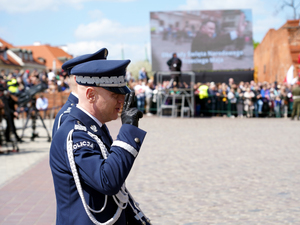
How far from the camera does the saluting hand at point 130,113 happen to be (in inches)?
86.4

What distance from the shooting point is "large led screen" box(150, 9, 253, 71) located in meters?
27.1

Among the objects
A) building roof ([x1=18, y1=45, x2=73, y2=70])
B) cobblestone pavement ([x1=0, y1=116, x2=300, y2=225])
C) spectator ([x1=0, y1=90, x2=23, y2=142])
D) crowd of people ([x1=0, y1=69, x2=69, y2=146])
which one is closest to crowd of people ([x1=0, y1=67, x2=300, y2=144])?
crowd of people ([x1=0, y1=69, x2=69, y2=146])

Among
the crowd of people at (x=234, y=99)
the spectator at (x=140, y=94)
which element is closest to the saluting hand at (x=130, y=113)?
the crowd of people at (x=234, y=99)

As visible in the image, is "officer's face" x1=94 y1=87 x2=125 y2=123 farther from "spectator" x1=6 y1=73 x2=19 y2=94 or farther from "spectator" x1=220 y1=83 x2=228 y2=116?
"spectator" x1=220 y1=83 x2=228 y2=116

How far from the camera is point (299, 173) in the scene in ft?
25.6

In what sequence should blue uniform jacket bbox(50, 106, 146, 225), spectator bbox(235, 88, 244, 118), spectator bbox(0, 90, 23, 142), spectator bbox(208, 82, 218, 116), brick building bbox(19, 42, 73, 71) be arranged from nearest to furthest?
blue uniform jacket bbox(50, 106, 146, 225), spectator bbox(0, 90, 23, 142), spectator bbox(235, 88, 244, 118), spectator bbox(208, 82, 218, 116), brick building bbox(19, 42, 73, 71)

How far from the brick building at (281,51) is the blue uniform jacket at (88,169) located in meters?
23.5

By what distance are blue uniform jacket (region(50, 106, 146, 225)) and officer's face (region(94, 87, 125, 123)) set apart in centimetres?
6

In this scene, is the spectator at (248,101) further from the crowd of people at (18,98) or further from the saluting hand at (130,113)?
the saluting hand at (130,113)

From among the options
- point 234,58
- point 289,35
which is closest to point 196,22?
point 234,58

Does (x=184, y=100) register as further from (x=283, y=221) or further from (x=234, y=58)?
(x=283, y=221)

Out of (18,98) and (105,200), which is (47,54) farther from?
(105,200)

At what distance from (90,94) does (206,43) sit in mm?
25976

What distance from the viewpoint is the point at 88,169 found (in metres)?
2.00
